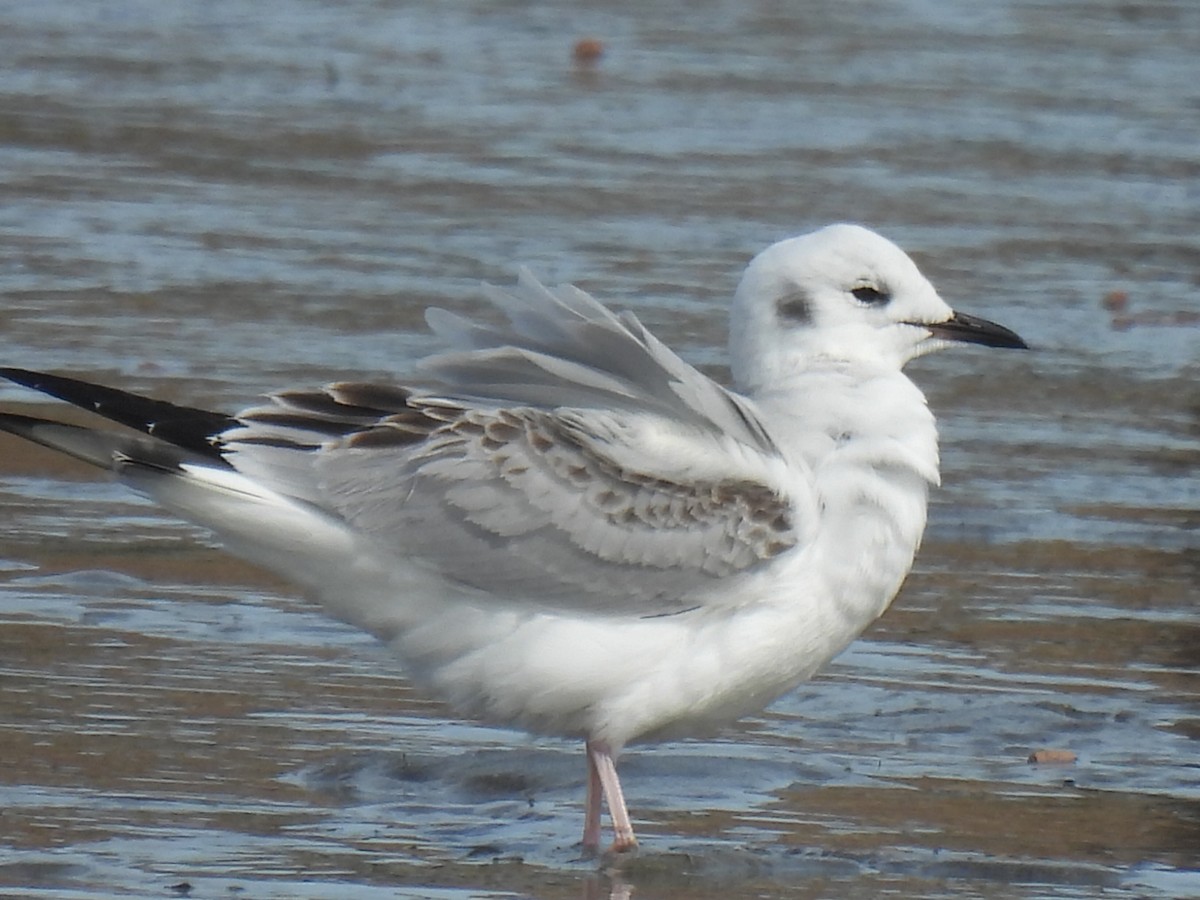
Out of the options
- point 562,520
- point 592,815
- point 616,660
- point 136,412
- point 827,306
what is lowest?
point 592,815

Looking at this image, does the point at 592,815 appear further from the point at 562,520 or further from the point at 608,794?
the point at 562,520

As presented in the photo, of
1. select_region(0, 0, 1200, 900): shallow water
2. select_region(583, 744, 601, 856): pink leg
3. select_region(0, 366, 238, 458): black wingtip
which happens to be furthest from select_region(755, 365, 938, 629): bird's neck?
select_region(0, 366, 238, 458): black wingtip

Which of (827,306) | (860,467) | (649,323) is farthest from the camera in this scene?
(649,323)

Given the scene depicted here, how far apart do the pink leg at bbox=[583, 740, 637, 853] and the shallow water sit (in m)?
0.09

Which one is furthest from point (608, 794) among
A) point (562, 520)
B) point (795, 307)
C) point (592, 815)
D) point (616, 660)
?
point (795, 307)

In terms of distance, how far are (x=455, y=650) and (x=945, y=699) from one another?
129 cm

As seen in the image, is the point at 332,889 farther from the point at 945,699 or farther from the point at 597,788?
the point at 945,699

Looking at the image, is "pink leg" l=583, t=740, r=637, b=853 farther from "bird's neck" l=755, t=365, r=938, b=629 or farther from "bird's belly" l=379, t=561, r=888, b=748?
"bird's neck" l=755, t=365, r=938, b=629

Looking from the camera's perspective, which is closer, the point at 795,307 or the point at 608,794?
the point at 608,794

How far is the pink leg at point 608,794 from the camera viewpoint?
5078 mm

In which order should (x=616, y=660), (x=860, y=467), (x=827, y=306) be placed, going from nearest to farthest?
1. (x=616, y=660)
2. (x=860, y=467)
3. (x=827, y=306)

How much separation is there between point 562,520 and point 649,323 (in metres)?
3.68

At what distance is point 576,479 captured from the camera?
5.19 meters

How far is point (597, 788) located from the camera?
5.23m
